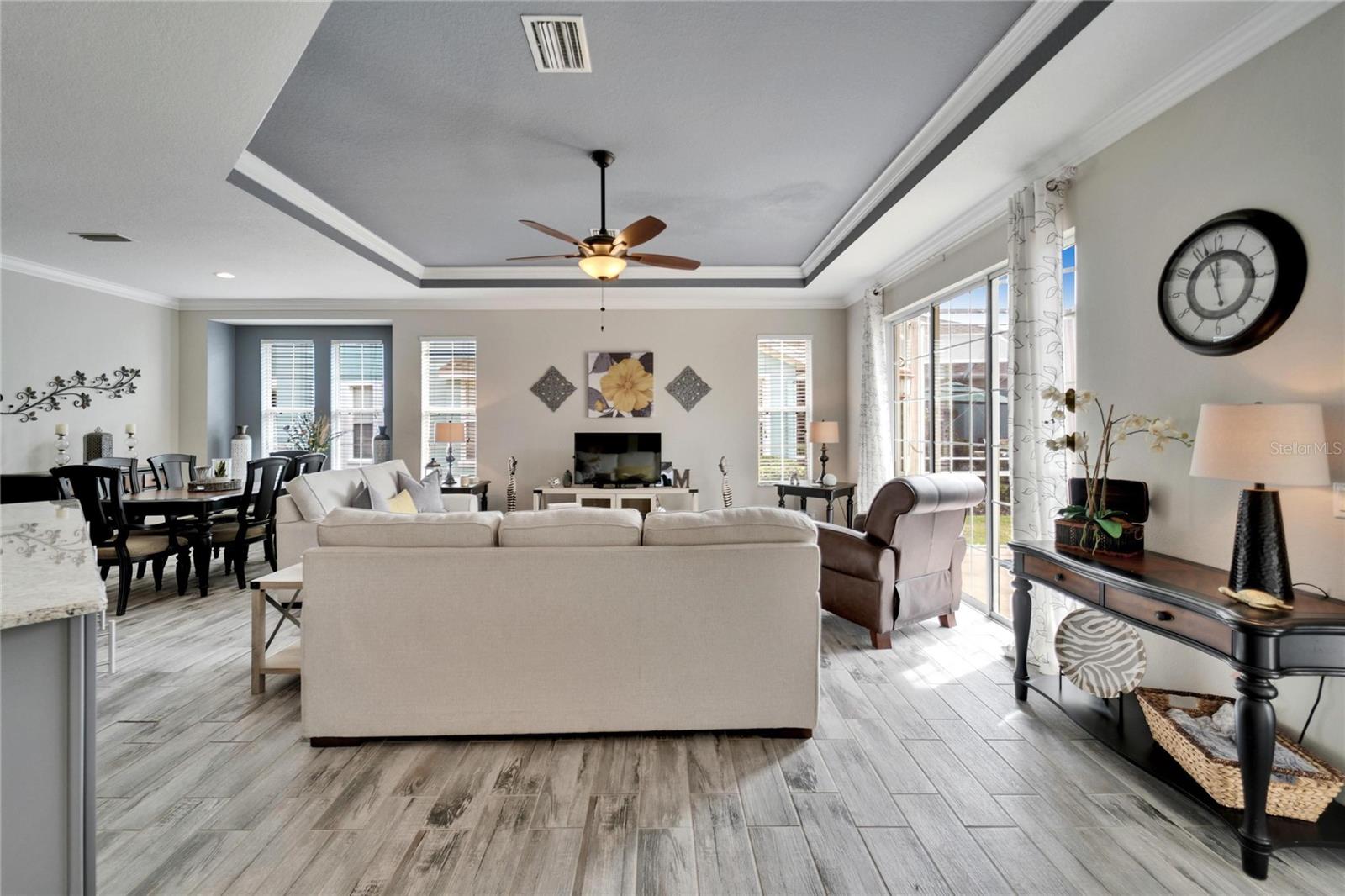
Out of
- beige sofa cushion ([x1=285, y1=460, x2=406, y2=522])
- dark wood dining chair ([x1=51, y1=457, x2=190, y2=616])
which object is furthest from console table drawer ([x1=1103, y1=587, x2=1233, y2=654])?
dark wood dining chair ([x1=51, y1=457, x2=190, y2=616])

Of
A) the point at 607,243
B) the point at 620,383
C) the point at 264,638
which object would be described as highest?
the point at 607,243

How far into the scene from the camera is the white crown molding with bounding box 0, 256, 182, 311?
5.07 m

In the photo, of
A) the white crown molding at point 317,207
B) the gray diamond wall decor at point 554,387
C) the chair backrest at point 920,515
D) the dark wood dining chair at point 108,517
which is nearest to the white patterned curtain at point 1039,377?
the chair backrest at point 920,515

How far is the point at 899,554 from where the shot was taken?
11.6 ft

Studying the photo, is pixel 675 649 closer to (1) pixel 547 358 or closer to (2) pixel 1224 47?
(2) pixel 1224 47

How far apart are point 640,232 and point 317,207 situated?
259cm

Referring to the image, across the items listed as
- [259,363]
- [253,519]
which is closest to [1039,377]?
[253,519]

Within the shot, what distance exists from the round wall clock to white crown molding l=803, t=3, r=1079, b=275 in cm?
99

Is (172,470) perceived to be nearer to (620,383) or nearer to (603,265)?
(620,383)

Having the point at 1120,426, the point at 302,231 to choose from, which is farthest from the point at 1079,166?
the point at 302,231

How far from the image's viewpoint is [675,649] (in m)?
2.45

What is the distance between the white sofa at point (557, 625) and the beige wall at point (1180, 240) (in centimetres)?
155

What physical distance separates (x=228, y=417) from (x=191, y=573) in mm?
2616

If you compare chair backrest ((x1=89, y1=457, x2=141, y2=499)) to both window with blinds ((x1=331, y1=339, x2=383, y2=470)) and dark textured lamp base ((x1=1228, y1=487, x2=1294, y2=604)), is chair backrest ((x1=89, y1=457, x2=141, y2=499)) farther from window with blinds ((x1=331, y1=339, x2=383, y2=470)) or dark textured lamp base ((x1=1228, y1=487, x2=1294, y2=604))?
dark textured lamp base ((x1=1228, y1=487, x2=1294, y2=604))
